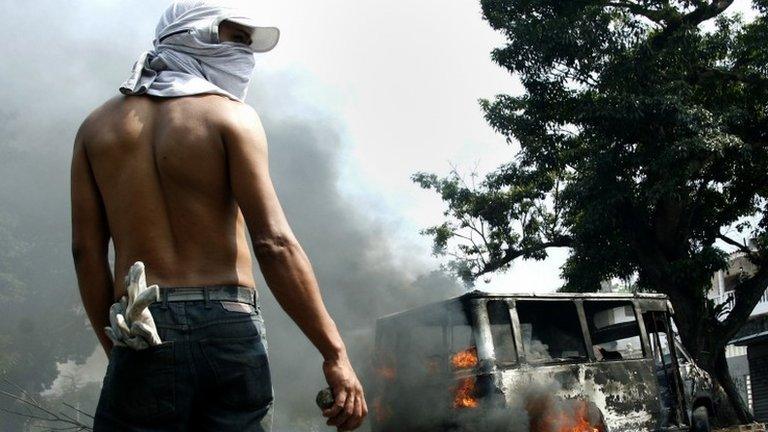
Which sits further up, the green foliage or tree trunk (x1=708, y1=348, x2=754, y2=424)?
the green foliage

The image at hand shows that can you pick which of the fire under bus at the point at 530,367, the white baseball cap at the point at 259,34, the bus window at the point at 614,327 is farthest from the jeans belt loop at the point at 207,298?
the bus window at the point at 614,327

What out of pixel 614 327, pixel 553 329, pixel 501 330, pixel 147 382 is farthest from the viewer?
pixel 614 327

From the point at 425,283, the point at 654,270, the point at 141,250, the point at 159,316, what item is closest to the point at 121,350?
the point at 159,316

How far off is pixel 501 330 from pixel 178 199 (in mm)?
6490

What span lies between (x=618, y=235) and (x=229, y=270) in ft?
52.3

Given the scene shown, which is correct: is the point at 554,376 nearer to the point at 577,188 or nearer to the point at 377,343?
the point at 377,343

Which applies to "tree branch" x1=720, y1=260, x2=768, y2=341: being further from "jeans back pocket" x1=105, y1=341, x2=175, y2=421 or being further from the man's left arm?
"jeans back pocket" x1=105, y1=341, x2=175, y2=421

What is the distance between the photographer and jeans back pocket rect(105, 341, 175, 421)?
1.95 metres

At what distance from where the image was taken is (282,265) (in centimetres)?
202

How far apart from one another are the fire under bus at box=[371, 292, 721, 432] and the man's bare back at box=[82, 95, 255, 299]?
5.99 metres

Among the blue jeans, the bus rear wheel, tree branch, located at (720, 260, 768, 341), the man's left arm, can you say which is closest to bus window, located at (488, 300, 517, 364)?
the bus rear wheel

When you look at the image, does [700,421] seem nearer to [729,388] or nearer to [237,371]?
[729,388]

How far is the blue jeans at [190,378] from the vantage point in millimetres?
1954

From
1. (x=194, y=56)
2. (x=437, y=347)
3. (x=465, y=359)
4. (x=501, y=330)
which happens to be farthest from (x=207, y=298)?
(x=437, y=347)
